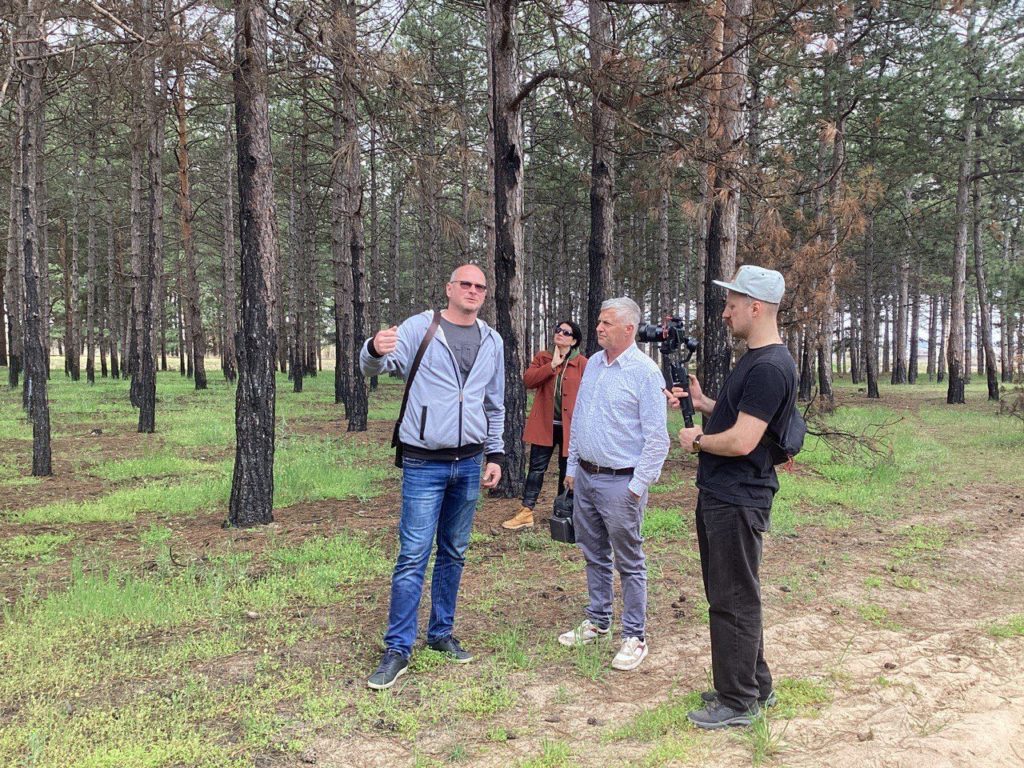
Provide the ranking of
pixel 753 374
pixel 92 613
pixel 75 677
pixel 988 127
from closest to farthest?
1. pixel 753 374
2. pixel 75 677
3. pixel 92 613
4. pixel 988 127

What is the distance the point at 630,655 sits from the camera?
156 inches

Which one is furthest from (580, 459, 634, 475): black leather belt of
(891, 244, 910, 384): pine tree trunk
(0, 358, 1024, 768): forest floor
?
(891, 244, 910, 384): pine tree trunk

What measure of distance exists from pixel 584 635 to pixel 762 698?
119 centimetres

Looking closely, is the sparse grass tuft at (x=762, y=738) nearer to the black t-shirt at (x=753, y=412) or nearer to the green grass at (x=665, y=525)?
the black t-shirt at (x=753, y=412)

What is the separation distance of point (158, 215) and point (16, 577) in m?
10.6

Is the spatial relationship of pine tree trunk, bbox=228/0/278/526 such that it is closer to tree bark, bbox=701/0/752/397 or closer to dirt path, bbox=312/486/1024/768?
dirt path, bbox=312/486/1024/768

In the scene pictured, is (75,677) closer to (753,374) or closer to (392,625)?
(392,625)

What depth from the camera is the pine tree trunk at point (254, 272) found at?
668cm

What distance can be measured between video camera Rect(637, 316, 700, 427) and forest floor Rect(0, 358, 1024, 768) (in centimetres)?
165

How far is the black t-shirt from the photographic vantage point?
306 cm

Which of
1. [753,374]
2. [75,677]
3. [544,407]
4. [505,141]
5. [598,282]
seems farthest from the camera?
[598,282]

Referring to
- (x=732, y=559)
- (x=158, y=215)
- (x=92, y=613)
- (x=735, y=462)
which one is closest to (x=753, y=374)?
(x=735, y=462)

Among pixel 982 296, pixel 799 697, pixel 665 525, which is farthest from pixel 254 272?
pixel 982 296

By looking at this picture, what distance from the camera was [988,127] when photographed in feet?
65.4
